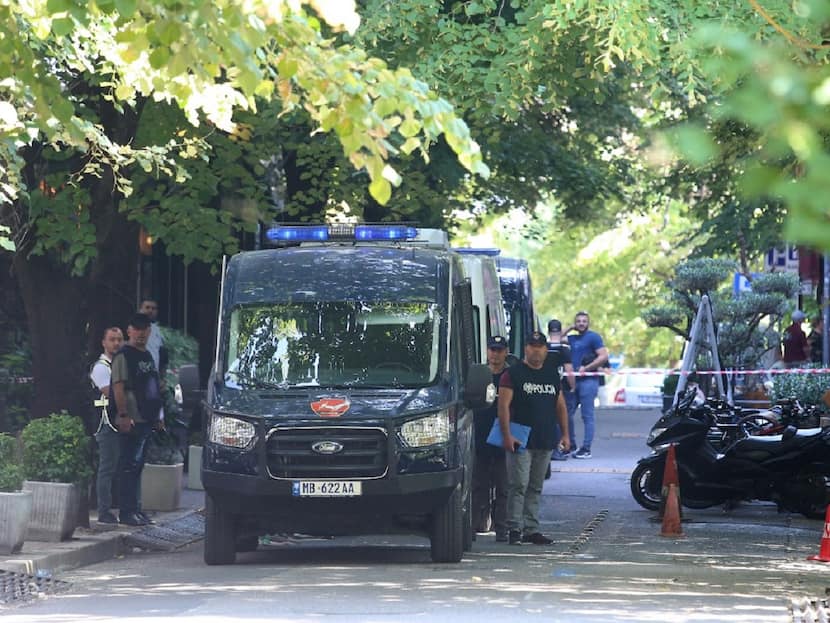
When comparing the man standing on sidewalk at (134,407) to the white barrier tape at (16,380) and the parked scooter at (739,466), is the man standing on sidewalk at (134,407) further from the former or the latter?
the parked scooter at (739,466)

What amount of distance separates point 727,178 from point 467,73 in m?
5.11

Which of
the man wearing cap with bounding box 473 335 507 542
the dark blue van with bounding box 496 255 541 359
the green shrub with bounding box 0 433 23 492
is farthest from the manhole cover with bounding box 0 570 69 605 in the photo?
the dark blue van with bounding box 496 255 541 359

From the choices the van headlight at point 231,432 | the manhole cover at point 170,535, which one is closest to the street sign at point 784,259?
the manhole cover at point 170,535

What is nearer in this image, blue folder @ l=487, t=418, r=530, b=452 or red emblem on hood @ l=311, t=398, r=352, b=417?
red emblem on hood @ l=311, t=398, r=352, b=417

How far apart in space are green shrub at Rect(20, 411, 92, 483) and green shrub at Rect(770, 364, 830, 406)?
11.4 meters

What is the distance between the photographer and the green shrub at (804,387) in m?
23.5

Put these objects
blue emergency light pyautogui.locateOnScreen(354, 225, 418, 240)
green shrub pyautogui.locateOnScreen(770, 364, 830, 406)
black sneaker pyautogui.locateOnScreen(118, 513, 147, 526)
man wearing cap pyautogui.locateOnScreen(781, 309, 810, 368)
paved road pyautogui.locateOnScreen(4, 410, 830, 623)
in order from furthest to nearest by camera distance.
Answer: man wearing cap pyautogui.locateOnScreen(781, 309, 810, 368), green shrub pyautogui.locateOnScreen(770, 364, 830, 406), black sneaker pyautogui.locateOnScreen(118, 513, 147, 526), blue emergency light pyautogui.locateOnScreen(354, 225, 418, 240), paved road pyautogui.locateOnScreen(4, 410, 830, 623)

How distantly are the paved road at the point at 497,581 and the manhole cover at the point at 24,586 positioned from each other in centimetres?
19

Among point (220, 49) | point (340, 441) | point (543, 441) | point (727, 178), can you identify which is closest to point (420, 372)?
point (340, 441)

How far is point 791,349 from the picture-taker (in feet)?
91.1

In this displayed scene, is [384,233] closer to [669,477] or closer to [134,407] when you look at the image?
[134,407]

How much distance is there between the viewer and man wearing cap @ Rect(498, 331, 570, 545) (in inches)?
586

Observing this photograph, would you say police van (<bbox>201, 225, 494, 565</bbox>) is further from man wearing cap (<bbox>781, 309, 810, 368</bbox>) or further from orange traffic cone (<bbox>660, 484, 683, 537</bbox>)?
man wearing cap (<bbox>781, 309, 810, 368</bbox>)

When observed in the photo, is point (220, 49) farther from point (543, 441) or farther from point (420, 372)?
point (543, 441)
